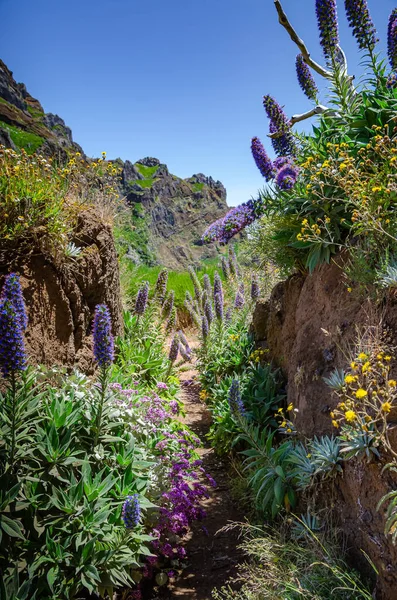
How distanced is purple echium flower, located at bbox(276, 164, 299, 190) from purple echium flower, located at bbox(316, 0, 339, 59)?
3.25 feet

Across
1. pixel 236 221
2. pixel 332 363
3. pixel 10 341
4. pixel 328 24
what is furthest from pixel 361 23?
pixel 10 341

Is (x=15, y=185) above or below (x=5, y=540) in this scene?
above

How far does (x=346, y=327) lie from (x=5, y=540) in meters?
2.64

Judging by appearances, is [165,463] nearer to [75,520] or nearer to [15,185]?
[75,520]

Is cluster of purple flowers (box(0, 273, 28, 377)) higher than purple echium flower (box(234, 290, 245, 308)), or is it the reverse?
purple echium flower (box(234, 290, 245, 308))

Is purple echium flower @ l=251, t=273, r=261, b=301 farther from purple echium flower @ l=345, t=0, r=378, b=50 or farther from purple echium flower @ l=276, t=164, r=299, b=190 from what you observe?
purple echium flower @ l=345, t=0, r=378, b=50

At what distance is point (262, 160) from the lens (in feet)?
13.3

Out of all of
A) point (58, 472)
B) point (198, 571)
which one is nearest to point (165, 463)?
point (198, 571)

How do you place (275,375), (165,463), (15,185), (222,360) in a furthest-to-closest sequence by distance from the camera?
(222,360) → (275,375) → (15,185) → (165,463)

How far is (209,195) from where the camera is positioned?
2813 inches

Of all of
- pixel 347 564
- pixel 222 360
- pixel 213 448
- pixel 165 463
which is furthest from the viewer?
pixel 222 360

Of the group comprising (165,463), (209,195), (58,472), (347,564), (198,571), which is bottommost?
(198,571)

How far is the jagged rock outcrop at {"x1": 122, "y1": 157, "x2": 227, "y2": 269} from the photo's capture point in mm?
58859

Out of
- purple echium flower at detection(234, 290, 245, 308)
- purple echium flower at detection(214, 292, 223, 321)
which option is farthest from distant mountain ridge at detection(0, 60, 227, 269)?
purple echium flower at detection(214, 292, 223, 321)
